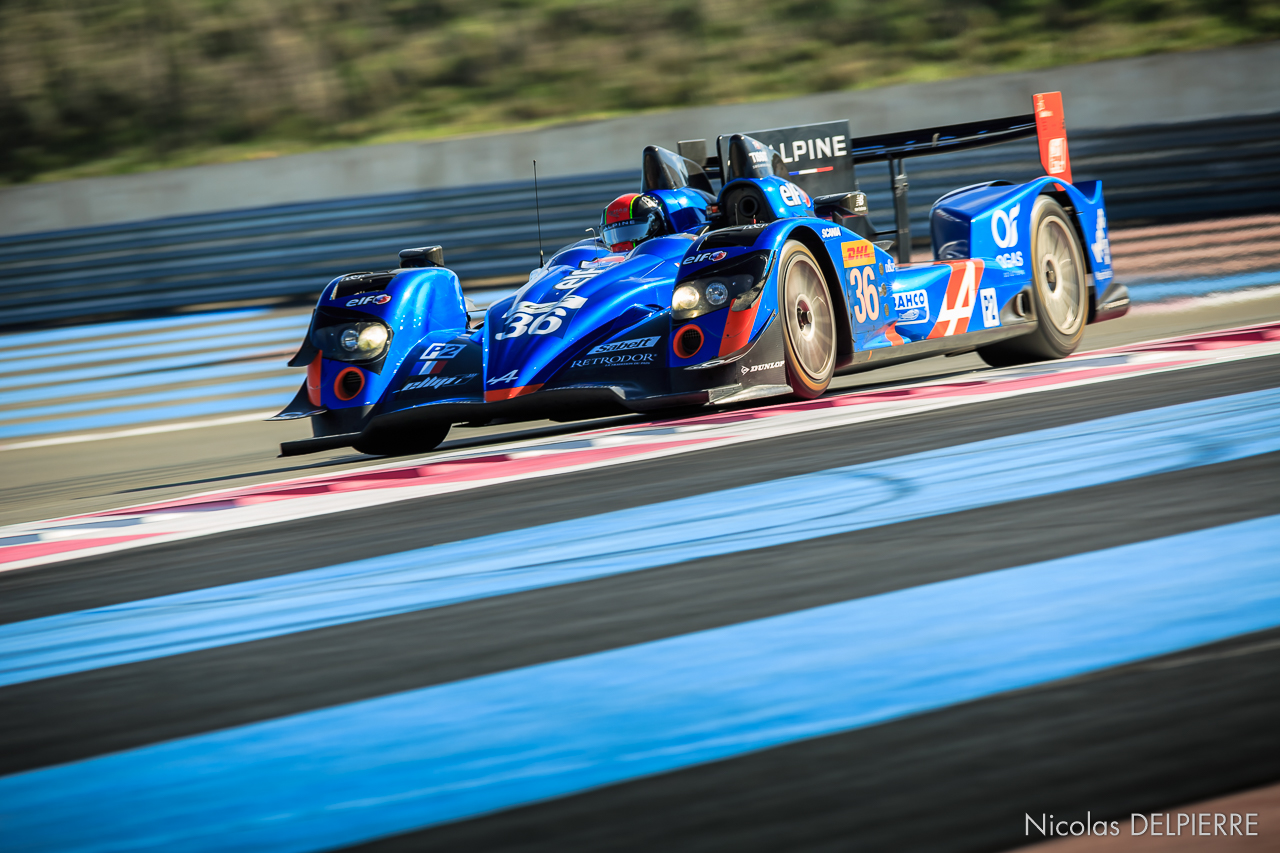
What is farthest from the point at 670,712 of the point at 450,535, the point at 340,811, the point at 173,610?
the point at 450,535

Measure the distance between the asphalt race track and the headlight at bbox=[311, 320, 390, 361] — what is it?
138cm

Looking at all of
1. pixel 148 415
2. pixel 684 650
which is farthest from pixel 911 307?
pixel 148 415

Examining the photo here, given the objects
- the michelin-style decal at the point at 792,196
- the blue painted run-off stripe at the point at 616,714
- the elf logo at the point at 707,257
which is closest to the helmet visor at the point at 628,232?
the michelin-style decal at the point at 792,196

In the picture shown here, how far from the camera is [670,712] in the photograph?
87.5 inches

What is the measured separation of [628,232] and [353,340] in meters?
1.49

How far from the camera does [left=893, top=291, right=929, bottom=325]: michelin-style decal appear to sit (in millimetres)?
6766

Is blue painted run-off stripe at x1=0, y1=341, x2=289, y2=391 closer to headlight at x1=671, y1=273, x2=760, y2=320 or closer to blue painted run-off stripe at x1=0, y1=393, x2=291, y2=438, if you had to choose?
blue painted run-off stripe at x1=0, y1=393, x2=291, y2=438

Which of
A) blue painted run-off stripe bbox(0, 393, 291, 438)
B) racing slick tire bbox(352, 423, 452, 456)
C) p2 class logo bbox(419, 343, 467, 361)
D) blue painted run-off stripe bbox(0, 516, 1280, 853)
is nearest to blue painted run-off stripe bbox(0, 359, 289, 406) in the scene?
blue painted run-off stripe bbox(0, 393, 291, 438)

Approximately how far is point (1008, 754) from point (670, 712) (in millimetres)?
540

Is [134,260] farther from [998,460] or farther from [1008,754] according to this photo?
[1008,754]

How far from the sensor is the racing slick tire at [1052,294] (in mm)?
7664

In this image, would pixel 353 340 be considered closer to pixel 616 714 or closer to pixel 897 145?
pixel 897 145

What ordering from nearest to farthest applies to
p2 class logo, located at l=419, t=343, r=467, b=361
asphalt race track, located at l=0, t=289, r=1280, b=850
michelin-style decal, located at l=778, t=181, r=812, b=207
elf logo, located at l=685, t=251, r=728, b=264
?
asphalt race track, located at l=0, t=289, r=1280, b=850 → elf logo, located at l=685, t=251, r=728, b=264 → p2 class logo, located at l=419, t=343, r=467, b=361 → michelin-style decal, located at l=778, t=181, r=812, b=207

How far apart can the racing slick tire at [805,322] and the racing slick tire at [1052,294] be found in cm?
167
